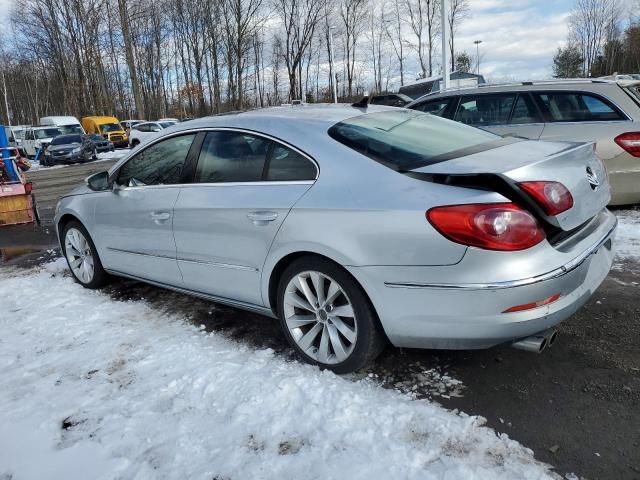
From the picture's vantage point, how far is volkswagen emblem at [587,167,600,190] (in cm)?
290

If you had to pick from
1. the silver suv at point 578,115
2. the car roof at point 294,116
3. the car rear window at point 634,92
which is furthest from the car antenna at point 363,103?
the car rear window at point 634,92

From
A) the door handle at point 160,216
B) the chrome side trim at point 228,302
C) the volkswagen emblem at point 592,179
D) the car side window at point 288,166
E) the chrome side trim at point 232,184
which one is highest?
the car side window at point 288,166

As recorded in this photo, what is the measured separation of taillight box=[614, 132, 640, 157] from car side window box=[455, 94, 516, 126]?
1.30 m

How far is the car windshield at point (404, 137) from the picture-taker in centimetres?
287

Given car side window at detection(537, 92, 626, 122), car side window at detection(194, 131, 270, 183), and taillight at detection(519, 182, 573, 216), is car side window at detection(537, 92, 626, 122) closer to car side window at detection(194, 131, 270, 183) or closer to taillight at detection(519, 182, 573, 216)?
taillight at detection(519, 182, 573, 216)

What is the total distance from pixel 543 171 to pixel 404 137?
868 mm

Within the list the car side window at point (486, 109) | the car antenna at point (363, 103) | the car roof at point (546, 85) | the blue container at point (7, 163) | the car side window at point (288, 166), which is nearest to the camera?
the car side window at point (288, 166)

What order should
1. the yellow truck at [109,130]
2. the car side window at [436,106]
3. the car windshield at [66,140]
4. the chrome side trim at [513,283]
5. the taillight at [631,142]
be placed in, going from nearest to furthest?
the chrome side trim at [513,283]
the taillight at [631,142]
the car side window at [436,106]
the car windshield at [66,140]
the yellow truck at [109,130]

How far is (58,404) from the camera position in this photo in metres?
2.91

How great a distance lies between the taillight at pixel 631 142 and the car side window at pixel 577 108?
221 mm

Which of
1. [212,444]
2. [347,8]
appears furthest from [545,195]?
[347,8]

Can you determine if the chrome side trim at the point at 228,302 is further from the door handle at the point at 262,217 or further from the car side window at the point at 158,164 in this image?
the car side window at the point at 158,164

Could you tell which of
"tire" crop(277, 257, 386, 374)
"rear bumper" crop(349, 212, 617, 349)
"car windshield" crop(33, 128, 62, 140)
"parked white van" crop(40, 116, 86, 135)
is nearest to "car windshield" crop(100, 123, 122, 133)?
"parked white van" crop(40, 116, 86, 135)

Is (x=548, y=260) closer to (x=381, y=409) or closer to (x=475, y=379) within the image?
(x=475, y=379)
